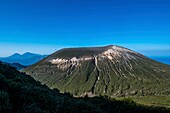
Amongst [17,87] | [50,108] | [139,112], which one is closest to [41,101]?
[50,108]

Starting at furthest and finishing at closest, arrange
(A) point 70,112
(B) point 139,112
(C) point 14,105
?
(B) point 139,112 < (A) point 70,112 < (C) point 14,105

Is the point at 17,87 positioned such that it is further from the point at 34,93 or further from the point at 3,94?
the point at 3,94

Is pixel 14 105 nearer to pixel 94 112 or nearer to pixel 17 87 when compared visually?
pixel 17 87

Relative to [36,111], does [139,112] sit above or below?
below

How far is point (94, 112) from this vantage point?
139 ft

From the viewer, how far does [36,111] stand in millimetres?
33156

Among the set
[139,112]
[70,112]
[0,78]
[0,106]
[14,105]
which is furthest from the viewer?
[139,112]

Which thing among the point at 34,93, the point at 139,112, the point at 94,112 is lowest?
the point at 139,112

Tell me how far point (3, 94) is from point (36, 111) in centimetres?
599

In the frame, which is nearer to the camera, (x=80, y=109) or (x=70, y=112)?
(x=70, y=112)

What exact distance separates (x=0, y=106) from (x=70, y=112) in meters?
11.7

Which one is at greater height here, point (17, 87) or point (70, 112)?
point (17, 87)

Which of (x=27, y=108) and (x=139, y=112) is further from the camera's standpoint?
(x=139, y=112)

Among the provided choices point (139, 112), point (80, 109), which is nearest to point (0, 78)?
point (80, 109)
